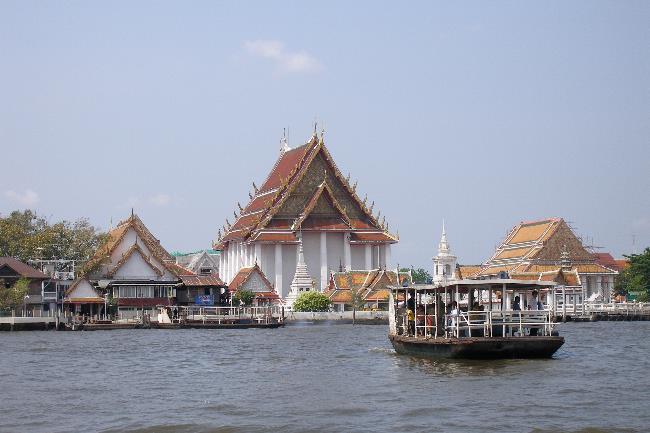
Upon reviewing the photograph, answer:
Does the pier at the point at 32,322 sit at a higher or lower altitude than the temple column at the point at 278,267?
lower

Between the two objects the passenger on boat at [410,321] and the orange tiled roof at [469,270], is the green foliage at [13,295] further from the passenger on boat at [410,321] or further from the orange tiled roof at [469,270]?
the orange tiled roof at [469,270]

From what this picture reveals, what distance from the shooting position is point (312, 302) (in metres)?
86.5

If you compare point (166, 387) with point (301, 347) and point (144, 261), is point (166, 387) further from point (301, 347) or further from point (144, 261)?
point (144, 261)

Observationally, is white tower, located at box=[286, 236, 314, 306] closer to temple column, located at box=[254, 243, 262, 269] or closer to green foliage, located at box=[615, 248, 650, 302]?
temple column, located at box=[254, 243, 262, 269]

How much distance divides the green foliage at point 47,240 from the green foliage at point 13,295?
12893 millimetres

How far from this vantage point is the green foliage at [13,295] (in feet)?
235

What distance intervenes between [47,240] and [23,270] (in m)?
12.6

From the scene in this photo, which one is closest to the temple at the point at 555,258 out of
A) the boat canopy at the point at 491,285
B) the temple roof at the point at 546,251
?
the temple roof at the point at 546,251

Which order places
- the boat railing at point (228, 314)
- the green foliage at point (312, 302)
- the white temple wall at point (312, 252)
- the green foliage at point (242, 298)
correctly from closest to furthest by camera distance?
the boat railing at point (228, 314)
the green foliage at point (312, 302)
the green foliage at point (242, 298)
the white temple wall at point (312, 252)

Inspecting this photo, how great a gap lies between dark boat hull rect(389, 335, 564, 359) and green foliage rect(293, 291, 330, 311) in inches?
1980

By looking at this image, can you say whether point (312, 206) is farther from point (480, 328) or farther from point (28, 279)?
point (480, 328)

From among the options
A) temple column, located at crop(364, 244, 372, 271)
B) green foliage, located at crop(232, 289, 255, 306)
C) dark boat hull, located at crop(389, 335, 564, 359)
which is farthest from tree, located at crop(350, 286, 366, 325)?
dark boat hull, located at crop(389, 335, 564, 359)

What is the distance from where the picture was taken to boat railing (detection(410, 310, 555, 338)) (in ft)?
115

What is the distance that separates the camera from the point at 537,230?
4149 inches
